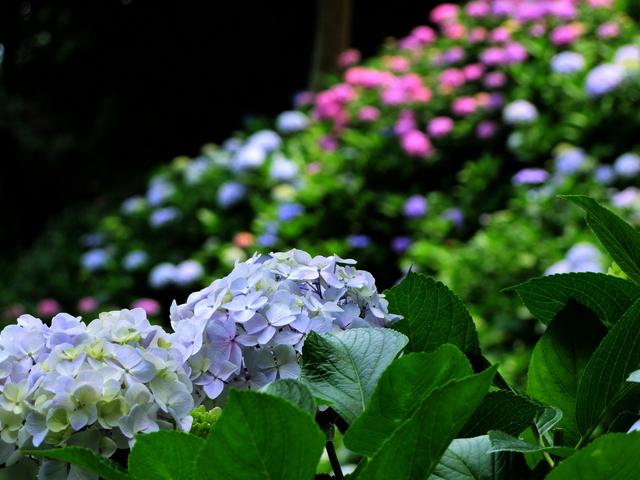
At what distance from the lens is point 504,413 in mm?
672

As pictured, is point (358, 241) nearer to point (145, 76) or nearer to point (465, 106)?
point (465, 106)

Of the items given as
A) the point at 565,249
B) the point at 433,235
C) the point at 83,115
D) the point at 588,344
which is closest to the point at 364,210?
the point at 433,235

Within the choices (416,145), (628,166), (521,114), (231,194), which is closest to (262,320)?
(628,166)

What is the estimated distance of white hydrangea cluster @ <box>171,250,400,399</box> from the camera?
75cm

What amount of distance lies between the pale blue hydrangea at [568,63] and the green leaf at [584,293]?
4.26 m

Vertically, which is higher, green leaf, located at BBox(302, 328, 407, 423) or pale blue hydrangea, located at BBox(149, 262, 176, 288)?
green leaf, located at BBox(302, 328, 407, 423)

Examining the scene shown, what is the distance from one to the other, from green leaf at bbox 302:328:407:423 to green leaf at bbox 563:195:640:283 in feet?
0.71

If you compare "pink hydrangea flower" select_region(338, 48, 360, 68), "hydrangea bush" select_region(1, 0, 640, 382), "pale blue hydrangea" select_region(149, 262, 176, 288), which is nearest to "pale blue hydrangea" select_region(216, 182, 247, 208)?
"hydrangea bush" select_region(1, 0, 640, 382)

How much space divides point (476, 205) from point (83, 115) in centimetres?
551

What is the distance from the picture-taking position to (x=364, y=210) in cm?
506

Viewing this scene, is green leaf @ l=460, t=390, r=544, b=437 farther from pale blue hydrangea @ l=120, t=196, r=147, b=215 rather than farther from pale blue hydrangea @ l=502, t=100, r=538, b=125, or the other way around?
pale blue hydrangea @ l=120, t=196, r=147, b=215

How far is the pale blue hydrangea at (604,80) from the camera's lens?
4469 millimetres

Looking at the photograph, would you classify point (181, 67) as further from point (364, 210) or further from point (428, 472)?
point (428, 472)

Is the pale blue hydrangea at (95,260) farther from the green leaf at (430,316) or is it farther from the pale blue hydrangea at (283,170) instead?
the green leaf at (430,316)
